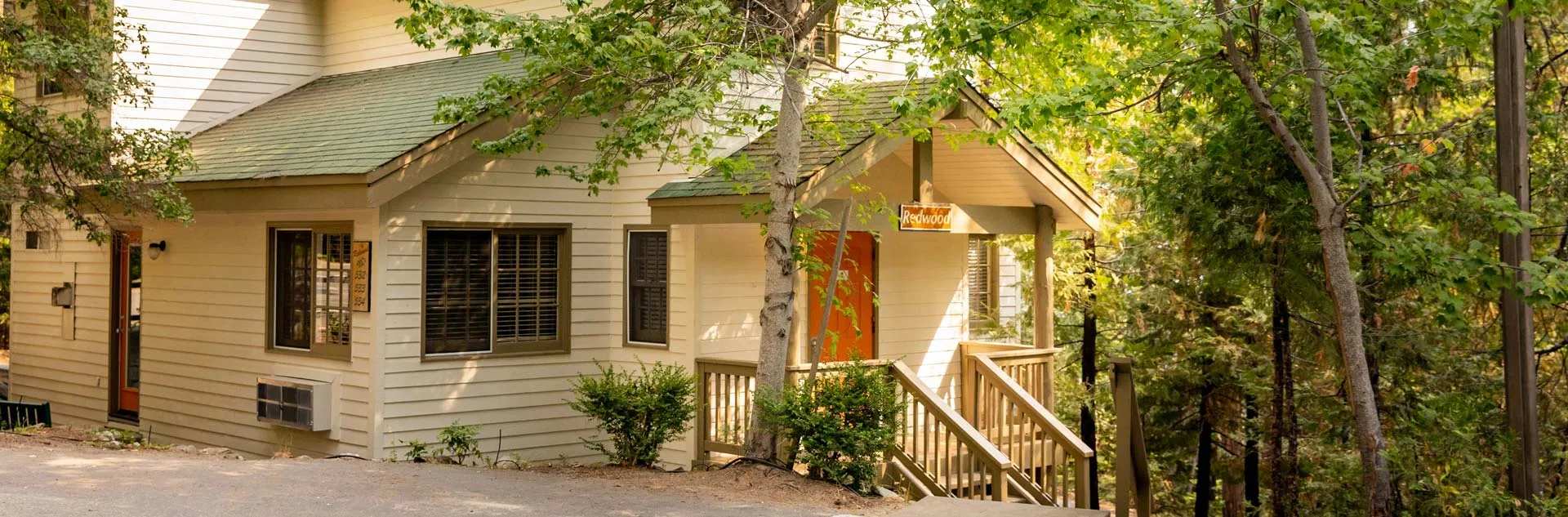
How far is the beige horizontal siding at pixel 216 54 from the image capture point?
14729mm

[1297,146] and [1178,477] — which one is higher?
[1297,146]

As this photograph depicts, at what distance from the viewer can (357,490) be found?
356 inches

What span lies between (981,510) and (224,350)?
8.01m

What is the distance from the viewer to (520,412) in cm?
1255

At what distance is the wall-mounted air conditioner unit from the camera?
1200cm

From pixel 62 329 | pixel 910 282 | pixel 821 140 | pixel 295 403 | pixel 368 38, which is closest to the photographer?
pixel 821 140

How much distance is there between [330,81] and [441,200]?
15.1 feet

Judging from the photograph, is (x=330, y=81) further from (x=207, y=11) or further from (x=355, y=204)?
(x=355, y=204)

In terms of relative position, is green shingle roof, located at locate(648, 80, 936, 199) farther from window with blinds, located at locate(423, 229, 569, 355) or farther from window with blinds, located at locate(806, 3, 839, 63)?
window with blinds, located at locate(423, 229, 569, 355)

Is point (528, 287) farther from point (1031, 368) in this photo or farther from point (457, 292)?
point (1031, 368)

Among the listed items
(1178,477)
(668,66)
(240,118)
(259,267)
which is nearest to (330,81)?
(240,118)

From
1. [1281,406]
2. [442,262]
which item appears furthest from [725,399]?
[1281,406]

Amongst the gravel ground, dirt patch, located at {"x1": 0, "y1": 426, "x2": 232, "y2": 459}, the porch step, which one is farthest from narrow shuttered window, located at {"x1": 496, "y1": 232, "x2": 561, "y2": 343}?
the porch step

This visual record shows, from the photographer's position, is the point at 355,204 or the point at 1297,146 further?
the point at 355,204
